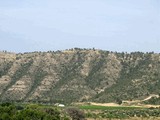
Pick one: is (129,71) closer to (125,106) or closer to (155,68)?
(155,68)

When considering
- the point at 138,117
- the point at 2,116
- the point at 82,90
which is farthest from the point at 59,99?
the point at 2,116

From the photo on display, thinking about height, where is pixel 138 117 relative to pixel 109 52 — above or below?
below

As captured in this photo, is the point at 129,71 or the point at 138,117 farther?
the point at 129,71

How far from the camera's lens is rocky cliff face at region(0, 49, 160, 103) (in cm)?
11481

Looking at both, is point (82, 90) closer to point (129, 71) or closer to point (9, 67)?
point (129, 71)

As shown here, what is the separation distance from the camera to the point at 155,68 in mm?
123625

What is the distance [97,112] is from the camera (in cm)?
9069

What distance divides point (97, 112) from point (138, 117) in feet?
32.5

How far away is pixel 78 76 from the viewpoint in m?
127

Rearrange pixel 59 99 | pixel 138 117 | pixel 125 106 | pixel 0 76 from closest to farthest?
pixel 138 117
pixel 125 106
pixel 59 99
pixel 0 76

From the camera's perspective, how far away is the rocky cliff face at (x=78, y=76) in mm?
114812

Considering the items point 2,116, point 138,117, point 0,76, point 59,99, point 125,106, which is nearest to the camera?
point 2,116

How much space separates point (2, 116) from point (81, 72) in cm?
8225

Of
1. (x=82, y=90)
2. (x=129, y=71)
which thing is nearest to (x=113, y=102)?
(x=82, y=90)
